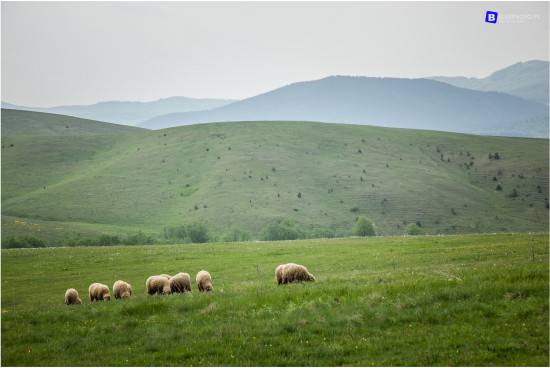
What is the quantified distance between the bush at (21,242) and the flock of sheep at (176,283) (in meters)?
58.6

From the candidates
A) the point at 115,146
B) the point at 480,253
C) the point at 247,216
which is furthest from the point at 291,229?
the point at 115,146

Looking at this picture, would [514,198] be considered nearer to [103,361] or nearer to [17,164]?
[103,361]

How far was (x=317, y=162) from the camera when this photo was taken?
484 feet

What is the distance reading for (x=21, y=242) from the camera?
7612 cm

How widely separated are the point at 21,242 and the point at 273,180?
73.1m

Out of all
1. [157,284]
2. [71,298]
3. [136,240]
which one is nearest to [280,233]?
[136,240]

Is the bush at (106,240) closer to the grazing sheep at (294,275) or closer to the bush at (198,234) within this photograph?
the bush at (198,234)

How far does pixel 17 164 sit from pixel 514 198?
153551 millimetres

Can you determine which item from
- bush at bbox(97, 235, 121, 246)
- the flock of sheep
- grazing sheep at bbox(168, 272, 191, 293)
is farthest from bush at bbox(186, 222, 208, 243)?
grazing sheep at bbox(168, 272, 191, 293)

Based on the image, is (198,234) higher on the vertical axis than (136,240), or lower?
lower

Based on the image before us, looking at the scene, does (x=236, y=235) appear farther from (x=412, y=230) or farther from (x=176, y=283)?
(x=176, y=283)

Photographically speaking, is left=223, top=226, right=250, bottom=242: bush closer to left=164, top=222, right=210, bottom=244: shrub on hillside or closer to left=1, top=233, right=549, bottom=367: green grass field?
left=164, top=222, right=210, bottom=244: shrub on hillside

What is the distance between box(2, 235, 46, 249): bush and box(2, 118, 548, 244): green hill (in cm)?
1199

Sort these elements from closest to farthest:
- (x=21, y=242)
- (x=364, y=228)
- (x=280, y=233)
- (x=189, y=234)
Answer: (x=21, y=242) < (x=189, y=234) < (x=280, y=233) < (x=364, y=228)
